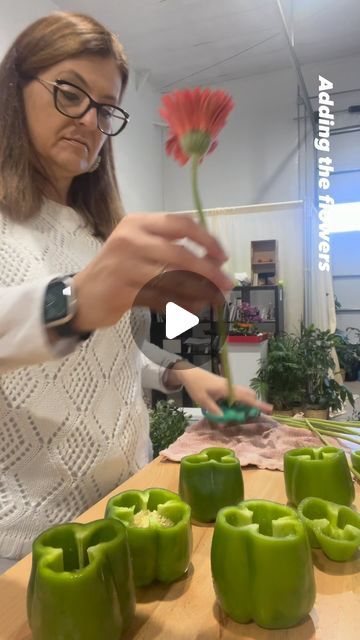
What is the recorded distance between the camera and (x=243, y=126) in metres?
0.29

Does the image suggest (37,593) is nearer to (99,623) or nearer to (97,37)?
(99,623)

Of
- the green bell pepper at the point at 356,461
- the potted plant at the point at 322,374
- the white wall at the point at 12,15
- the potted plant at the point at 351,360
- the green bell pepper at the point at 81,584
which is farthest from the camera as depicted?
the potted plant at the point at 351,360

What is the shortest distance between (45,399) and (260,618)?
231 millimetres

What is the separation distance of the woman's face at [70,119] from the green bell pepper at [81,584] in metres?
0.25

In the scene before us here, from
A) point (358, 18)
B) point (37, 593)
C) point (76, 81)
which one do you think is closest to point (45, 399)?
point (37, 593)

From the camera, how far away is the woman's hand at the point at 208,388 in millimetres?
216

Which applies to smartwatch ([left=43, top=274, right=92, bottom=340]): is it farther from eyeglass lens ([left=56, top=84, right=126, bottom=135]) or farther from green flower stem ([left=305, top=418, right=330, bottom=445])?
green flower stem ([left=305, top=418, right=330, bottom=445])

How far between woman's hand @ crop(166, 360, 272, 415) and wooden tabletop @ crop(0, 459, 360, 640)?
0.18 m

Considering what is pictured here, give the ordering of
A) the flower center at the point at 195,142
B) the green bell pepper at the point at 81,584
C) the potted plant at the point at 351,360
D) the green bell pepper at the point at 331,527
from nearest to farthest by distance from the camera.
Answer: the flower center at the point at 195,142 < the green bell pepper at the point at 81,584 < the green bell pepper at the point at 331,527 < the potted plant at the point at 351,360

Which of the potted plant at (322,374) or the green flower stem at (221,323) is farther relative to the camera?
the potted plant at (322,374)

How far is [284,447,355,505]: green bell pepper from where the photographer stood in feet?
1.48

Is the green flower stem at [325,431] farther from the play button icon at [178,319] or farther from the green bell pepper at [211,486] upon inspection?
the play button icon at [178,319]

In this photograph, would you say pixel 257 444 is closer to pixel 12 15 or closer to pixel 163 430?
pixel 163 430

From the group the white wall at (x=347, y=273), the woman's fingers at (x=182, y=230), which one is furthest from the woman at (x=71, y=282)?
the white wall at (x=347, y=273)
